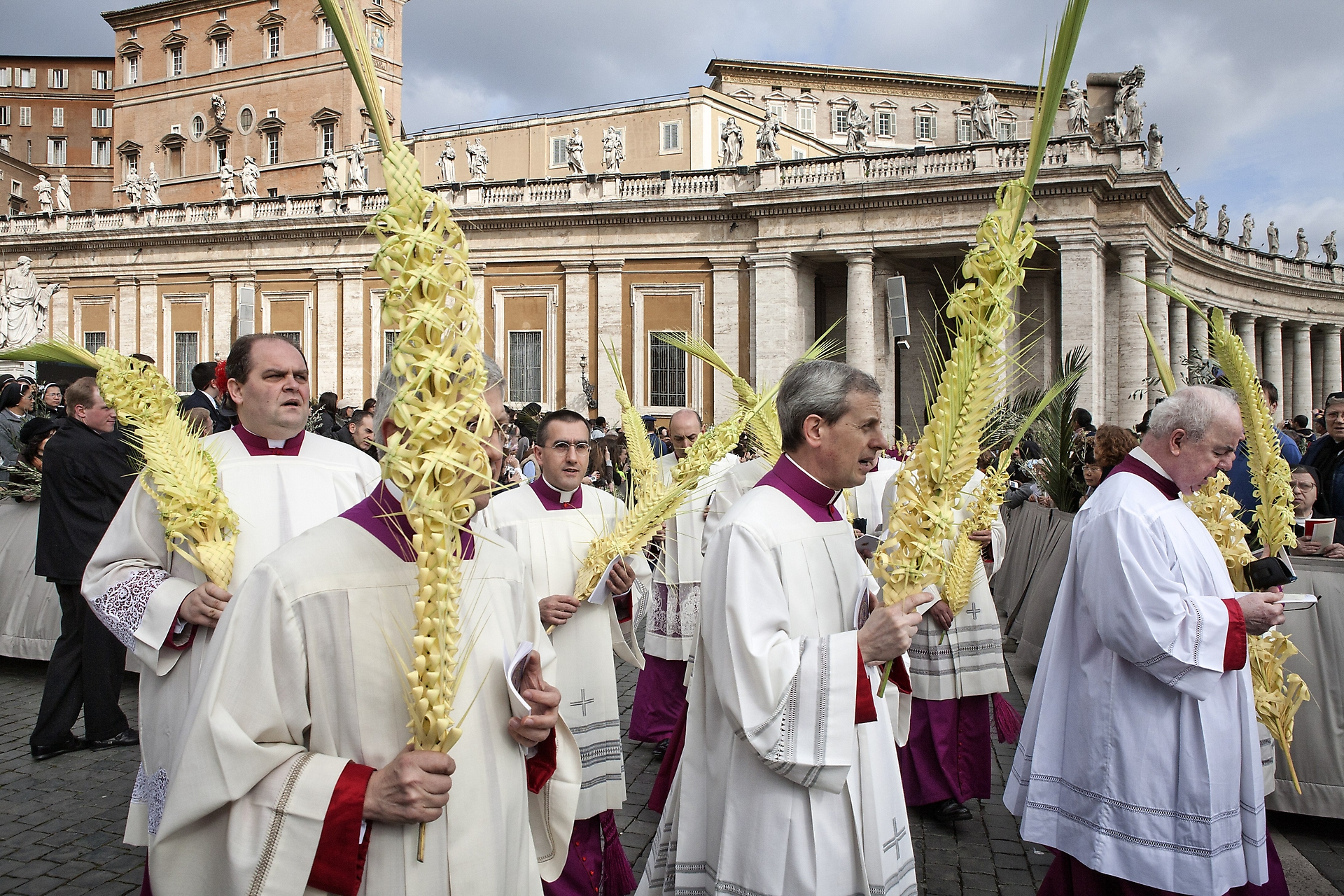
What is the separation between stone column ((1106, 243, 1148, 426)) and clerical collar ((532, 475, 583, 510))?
24792 millimetres

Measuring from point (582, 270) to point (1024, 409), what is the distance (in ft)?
82.8

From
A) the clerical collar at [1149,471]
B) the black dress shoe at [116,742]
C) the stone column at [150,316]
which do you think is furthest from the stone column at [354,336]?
the clerical collar at [1149,471]

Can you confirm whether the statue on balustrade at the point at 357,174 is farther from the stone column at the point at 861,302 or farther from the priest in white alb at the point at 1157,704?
the priest in white alb at the point at 1157,704

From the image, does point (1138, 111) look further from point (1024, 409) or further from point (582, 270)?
point (1024, 409)

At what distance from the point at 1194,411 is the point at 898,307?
Result: 8889 mm

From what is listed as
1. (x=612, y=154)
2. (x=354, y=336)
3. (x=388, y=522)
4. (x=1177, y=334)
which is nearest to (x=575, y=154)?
(x=612, y=154)

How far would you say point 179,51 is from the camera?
50.6m

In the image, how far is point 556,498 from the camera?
471 cm

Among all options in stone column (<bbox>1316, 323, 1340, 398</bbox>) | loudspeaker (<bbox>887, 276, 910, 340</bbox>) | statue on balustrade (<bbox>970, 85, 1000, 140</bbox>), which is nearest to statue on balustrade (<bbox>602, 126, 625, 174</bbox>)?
statue on balustrade (<bbox>970, 85, 1000, 140</bbox>)

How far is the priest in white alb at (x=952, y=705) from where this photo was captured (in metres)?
4.98

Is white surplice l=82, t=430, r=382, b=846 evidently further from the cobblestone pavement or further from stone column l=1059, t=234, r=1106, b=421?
stone column l=1059, t=234, r=1106, b=421

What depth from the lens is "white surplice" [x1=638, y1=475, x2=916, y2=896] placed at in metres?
2.52

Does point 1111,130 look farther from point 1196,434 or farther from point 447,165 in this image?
point 1196,434

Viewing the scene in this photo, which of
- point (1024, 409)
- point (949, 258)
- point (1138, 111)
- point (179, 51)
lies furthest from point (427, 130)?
point (1024, 409)
